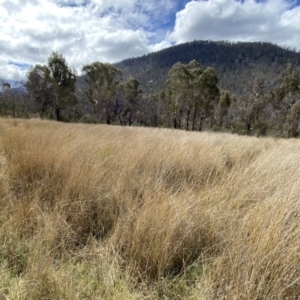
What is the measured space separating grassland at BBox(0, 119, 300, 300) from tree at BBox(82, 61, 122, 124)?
110 ft

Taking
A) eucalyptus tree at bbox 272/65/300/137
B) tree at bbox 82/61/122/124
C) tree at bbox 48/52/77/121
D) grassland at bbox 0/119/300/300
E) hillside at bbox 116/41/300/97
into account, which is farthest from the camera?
hillside at bbox 116/41/300/97

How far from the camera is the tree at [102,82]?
35.0m

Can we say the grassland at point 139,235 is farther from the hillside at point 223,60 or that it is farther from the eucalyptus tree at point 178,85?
the hillside at point 223,60

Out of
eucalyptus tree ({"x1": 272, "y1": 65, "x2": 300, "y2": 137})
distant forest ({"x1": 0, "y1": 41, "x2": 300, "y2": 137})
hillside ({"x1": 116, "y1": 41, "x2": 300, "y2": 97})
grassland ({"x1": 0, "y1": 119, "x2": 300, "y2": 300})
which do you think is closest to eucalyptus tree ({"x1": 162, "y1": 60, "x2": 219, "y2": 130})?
distant forest ({"x1": 0, "y1": 41, "x2": 300, "y2": 137})

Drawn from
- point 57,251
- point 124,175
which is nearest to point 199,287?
point 57,251

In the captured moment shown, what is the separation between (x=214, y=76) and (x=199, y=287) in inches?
1243

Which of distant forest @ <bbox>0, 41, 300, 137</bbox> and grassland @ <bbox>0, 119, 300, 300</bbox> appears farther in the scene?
distant forest @ <bbox>0, 41, 300, 137</bbox>

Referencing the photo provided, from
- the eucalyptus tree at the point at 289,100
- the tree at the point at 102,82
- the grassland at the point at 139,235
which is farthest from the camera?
the tree at the point at 102,82

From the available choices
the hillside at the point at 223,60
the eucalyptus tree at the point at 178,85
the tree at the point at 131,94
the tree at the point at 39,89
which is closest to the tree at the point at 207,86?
the eucalyptus tree at the point at 178,85

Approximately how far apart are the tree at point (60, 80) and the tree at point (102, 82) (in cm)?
638

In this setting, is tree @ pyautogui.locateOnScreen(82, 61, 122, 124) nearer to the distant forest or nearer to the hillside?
the distant forest

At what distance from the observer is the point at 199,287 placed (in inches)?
43.1

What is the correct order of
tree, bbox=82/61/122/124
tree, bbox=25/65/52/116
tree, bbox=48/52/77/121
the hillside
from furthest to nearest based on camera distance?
1. the hillside
2. tree, bbox=82/61/122/124
3. tree, bbox=25/65/52/116
4. tree, bbox=48/52/77/121

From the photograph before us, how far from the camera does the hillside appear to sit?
320ft
